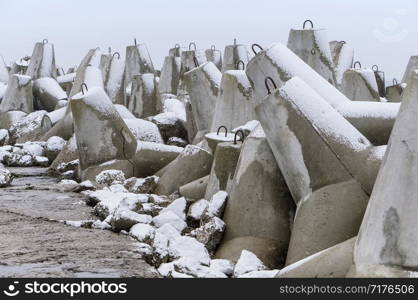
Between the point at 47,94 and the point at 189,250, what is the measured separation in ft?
31.9

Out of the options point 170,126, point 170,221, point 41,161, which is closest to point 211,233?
point 170,221

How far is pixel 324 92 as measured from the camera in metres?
6.14

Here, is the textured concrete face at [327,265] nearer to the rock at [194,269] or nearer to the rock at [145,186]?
the rock at [194,269]

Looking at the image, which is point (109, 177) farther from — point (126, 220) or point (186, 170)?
point (126, 220)

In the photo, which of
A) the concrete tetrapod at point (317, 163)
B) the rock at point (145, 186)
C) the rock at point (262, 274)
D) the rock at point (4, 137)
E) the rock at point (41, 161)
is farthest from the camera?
the rock at point (4, 137)

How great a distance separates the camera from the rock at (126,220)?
18.7ft

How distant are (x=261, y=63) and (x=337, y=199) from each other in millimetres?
2085

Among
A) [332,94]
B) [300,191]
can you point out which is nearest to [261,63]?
[332,94]

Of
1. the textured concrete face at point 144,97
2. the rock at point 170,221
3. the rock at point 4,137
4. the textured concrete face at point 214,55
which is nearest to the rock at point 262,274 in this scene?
the rock at point 170,221

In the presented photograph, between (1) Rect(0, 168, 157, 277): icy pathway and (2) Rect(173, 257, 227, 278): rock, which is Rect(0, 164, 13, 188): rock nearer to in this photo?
(1) Rect(0, 168, 157, 277): icy pathway

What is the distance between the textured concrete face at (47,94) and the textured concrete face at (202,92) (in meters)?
4.73

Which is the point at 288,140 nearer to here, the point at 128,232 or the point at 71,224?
the point at 128,232

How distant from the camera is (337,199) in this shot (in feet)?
15.8

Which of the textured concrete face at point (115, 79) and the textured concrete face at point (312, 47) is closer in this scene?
the textured concrete face at point (312, 47)
